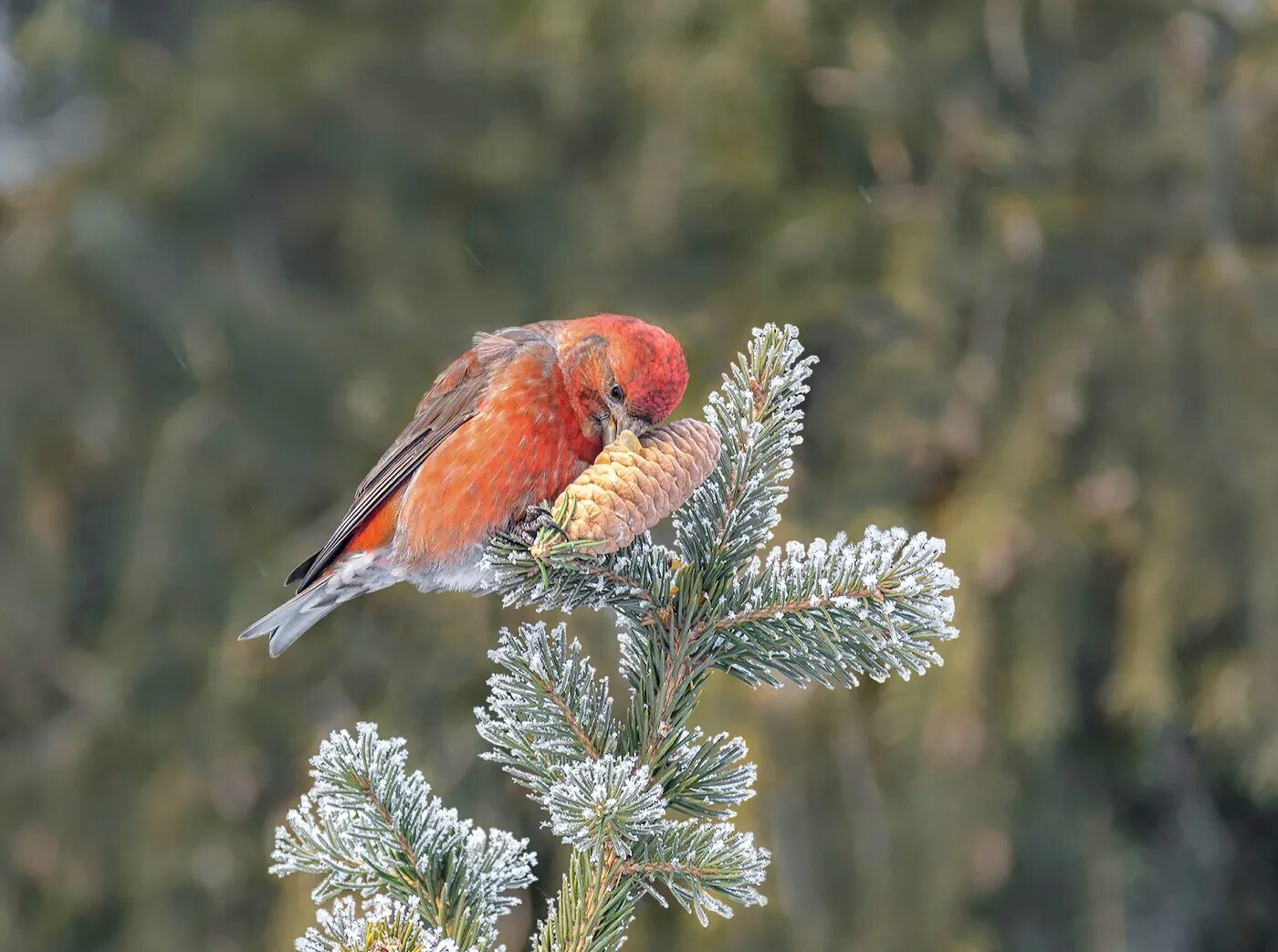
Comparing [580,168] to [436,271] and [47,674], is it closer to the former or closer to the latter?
[436,271]

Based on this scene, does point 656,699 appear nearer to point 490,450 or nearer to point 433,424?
point 490,450

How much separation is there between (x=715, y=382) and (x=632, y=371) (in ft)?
6.66

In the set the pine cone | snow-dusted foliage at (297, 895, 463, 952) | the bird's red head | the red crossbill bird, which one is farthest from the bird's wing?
snow-dusted foliage at (297, 895, 463, 952)

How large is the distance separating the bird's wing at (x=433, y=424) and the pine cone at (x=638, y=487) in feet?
2.28

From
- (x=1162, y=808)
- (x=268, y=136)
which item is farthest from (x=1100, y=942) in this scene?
(x=268, y=136)

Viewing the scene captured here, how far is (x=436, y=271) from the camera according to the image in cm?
450

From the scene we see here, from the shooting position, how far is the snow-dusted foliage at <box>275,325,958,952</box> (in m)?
1.15

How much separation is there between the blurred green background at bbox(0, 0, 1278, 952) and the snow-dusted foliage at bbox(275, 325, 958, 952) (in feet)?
7.18

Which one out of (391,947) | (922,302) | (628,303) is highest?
(628,303)

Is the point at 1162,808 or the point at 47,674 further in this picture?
the point at 47,674

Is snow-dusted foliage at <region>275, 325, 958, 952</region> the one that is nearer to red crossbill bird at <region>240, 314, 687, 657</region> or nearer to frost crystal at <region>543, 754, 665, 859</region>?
frost crystal at <region>543, 754, 665, 859</region>

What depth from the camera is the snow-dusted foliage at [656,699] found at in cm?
115

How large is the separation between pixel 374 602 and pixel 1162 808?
2458 millimetres

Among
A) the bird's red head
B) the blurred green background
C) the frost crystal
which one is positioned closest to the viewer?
the frost crystal
